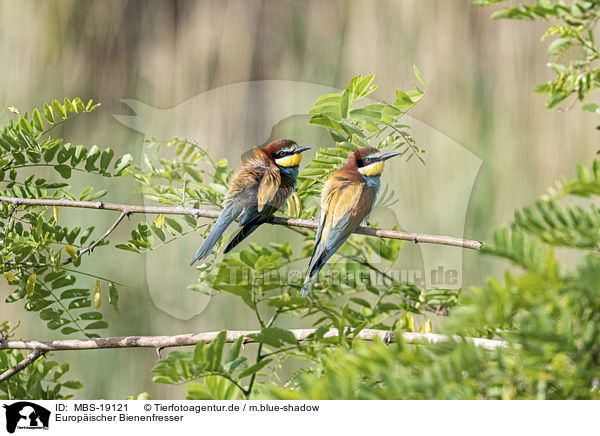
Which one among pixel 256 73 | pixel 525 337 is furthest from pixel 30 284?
pixel 256 73

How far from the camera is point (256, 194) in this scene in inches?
13.8

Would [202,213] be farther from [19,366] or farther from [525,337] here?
[525,337]

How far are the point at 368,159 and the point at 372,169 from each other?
0.04 feet

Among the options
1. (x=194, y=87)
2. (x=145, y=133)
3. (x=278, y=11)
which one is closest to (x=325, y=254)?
(x=145, y=133)

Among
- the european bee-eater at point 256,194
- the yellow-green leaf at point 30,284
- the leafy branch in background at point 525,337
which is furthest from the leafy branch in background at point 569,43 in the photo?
the yellow-green leaf at point 30,284

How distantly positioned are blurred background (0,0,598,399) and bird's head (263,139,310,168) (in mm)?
201

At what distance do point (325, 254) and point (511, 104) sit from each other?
20.4 inches

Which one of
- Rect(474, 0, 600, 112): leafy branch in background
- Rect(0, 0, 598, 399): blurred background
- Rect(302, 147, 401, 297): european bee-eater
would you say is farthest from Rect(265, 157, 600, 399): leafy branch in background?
Rect(0, 0, 598, 399): blurred background

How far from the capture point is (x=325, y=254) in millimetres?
325

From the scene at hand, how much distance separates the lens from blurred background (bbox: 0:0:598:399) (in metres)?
0.61

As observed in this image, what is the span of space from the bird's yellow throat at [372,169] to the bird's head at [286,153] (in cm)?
5
